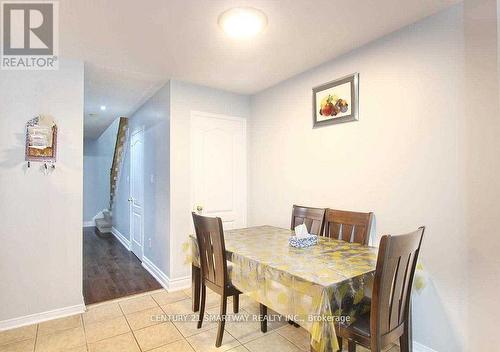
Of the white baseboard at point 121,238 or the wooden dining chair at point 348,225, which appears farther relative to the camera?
the white baseboard at point 121,238

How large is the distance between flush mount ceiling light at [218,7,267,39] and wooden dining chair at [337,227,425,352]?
1.65 metres

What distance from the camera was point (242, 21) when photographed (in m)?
1.98

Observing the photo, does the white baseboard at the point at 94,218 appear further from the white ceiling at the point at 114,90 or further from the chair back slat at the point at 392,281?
the chair back slat at the point at 392,281

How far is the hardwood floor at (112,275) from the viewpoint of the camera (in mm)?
3070

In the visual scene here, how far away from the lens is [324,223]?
255 cm

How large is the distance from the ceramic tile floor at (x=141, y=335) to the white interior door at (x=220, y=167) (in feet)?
4.15

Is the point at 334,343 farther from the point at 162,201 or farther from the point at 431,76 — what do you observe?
the point at 162,201

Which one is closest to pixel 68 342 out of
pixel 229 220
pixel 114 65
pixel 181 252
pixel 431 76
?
pixel 181 252

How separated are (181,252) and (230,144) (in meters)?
1.48

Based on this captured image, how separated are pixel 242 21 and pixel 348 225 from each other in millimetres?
1803

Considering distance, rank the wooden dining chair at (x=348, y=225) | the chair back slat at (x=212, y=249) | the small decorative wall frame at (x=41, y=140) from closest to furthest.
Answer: the chair back slat at (x=212, y=249) < the wooden dining chair at (x=348, y=225) < the small decorative wall frame at (x=41, y=140)

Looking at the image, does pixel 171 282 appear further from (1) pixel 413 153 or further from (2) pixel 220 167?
(1) pixel 413 153

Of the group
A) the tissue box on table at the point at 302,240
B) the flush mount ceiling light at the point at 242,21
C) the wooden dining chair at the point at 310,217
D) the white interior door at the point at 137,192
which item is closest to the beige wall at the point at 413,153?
the wooden dining chair at the point at 310,217

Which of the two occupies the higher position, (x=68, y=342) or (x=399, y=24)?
(x=399, y=24)
